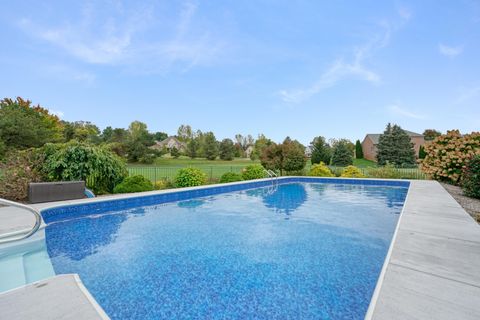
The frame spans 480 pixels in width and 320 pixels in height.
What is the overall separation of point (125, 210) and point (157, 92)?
13.1 m

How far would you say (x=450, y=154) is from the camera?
1185cm

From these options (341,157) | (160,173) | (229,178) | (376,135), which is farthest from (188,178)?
(376,135)

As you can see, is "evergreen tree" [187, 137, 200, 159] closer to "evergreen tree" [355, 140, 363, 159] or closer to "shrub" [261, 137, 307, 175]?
"evergreen tree" [355, 140, 363, 159]

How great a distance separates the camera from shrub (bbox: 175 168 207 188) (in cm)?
1066

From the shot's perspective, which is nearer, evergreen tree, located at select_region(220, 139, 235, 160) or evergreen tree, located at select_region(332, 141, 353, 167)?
evergreen tree, located at select_region(332, 141, 353, 167)

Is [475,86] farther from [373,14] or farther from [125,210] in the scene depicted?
[125,210]

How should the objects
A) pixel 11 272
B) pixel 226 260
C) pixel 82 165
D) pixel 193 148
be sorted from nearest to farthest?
1. pixel 11 272
2. pixel 226 260
3. pixel 82 165
4. pixel 193 148

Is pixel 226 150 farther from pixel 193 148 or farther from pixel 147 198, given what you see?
pixel 147 198

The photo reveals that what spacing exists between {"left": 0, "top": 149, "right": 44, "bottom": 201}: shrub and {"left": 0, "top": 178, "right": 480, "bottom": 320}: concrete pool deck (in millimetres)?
4015

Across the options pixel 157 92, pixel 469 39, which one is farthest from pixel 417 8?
pixel 157 92

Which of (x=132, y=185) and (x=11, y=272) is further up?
(x=132, y=185)

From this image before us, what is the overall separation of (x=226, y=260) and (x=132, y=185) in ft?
20.7

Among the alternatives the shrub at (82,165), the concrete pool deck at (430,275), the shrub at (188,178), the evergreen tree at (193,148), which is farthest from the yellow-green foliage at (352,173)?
the evergreen tree at (193,148)

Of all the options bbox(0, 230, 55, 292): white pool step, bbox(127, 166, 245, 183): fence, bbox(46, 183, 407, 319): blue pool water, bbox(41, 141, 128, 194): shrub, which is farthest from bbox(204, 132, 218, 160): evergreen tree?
bbox(0, 230, 55, 292): white pool step
